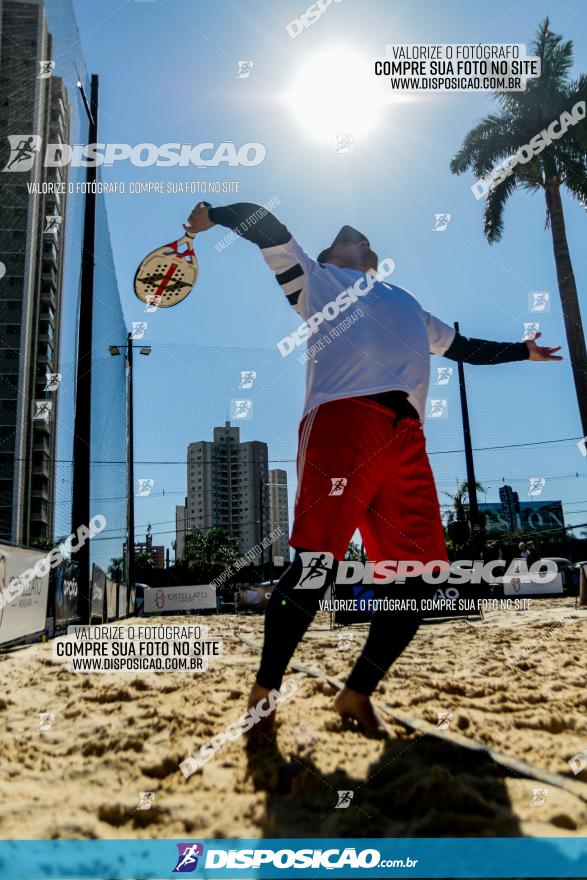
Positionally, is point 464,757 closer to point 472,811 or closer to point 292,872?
point 472,811

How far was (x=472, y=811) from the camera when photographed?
0.98 m

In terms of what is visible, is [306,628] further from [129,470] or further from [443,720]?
[129,470]

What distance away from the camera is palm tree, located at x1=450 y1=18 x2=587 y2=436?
10.4m

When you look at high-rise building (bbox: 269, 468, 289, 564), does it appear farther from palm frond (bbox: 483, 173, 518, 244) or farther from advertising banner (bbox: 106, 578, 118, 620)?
palm frond (bbox: 483, 173, 518, 244)

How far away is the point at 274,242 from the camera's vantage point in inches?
67.9

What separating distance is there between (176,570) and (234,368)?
2964 cm

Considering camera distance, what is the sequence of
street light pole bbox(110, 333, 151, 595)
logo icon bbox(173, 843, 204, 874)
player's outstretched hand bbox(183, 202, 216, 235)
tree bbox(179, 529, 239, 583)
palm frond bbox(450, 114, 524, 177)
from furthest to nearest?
tree bbox(179, 529, 239, 583) < street light pole bbox(110, 333, 151, 595) < palm frond bbox(450, 114, 524, 177) < player's outstretched hand bbox(183, 202, 216, 235) < logo icon bbox(173, 843, 204, 874)

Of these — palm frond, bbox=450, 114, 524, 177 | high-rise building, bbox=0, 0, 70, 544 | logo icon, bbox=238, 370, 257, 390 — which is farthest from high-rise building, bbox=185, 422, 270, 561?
high-rise building, bbox=0, 0, 70, 544

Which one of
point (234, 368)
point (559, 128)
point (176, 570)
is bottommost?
point (176, 570)

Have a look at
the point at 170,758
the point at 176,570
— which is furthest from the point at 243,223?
the point at 176,570

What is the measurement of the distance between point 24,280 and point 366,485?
46909 mm

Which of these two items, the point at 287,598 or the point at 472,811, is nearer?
the point at 472,811

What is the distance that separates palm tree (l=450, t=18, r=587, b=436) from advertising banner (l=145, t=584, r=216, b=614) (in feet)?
41.0

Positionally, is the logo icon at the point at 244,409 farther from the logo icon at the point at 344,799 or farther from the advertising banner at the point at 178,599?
the advertising banner at the point at 178,599
